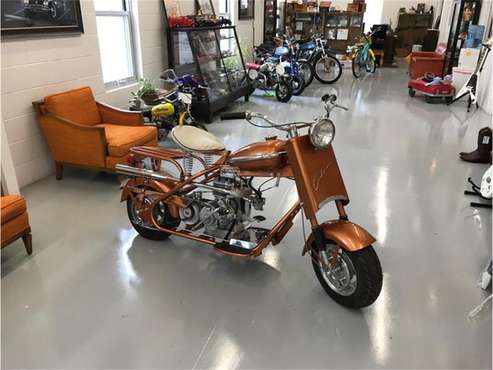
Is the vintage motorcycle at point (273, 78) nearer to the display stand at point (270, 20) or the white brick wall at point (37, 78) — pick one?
the white brick wall at point (37, 78)

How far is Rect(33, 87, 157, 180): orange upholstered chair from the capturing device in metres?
3.59

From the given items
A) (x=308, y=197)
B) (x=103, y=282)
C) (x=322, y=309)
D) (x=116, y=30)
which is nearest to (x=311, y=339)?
(x=322, y=309)

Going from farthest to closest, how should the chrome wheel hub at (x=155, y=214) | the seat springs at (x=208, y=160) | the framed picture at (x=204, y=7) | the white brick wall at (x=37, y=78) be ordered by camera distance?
the framed picture at (x=204, y=7)
the white brick wall at (x=37, y=78)
the chrome wheel hub at (x=155, y=214)
the seat springs at (x=208, y=160)

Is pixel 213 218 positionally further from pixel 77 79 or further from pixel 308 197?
pixel 77 79

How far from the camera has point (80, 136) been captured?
3596 millimetres

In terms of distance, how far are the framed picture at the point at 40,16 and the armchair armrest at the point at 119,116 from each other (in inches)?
32.5

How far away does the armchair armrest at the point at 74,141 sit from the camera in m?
3.57

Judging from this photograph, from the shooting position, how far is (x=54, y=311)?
7.18ft

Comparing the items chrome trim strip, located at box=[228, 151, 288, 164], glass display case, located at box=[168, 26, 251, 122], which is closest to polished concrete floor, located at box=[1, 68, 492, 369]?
chrome trim strip, located at box=[228, 151, 288, 164]

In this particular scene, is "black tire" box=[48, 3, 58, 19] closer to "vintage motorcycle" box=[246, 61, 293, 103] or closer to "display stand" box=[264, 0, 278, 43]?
"vintage motorcycle" box=[246, 61, 293, 103]

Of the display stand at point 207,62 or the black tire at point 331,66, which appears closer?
the display stand at point 207,62

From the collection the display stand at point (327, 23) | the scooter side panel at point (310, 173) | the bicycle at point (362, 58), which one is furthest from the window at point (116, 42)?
the display stand at point (327, 23)

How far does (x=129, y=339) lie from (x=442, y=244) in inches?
87.5

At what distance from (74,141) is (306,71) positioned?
5.69 m
